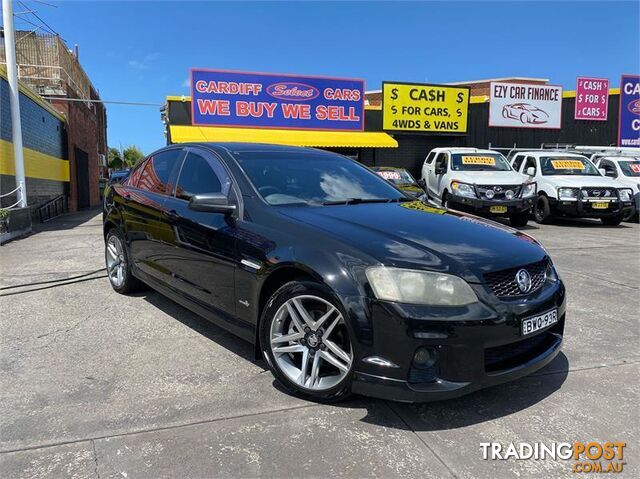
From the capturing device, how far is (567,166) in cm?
1349

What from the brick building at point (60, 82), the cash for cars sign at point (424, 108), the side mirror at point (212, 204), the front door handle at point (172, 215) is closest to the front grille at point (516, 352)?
the side mirror at point (212, 204)

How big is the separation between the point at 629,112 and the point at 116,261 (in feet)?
78.1

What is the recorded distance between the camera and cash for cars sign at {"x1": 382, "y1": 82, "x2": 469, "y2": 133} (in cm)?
1975

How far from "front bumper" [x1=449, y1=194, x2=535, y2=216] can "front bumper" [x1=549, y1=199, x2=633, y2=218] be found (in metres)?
1.17

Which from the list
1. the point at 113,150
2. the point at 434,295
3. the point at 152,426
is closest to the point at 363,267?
the point at 434,295

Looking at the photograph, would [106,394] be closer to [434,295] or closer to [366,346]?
[366,346]

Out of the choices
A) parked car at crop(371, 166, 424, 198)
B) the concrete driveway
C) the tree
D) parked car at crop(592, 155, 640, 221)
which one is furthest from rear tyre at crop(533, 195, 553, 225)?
the tree

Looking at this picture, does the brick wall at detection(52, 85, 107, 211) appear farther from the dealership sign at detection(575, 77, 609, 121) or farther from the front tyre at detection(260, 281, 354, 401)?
the dealership sign at detection(575, 77, 609, 121)

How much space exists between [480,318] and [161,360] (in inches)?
90.7

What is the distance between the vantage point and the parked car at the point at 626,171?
13.4m

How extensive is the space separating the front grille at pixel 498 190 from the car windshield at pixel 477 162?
155cm

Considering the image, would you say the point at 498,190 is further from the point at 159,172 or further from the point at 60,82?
the point at 60,82

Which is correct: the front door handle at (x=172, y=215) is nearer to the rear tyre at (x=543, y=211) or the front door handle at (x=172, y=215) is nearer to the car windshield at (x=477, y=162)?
the car windshield at (x=477, y=162)

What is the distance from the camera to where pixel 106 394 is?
3139 mm
